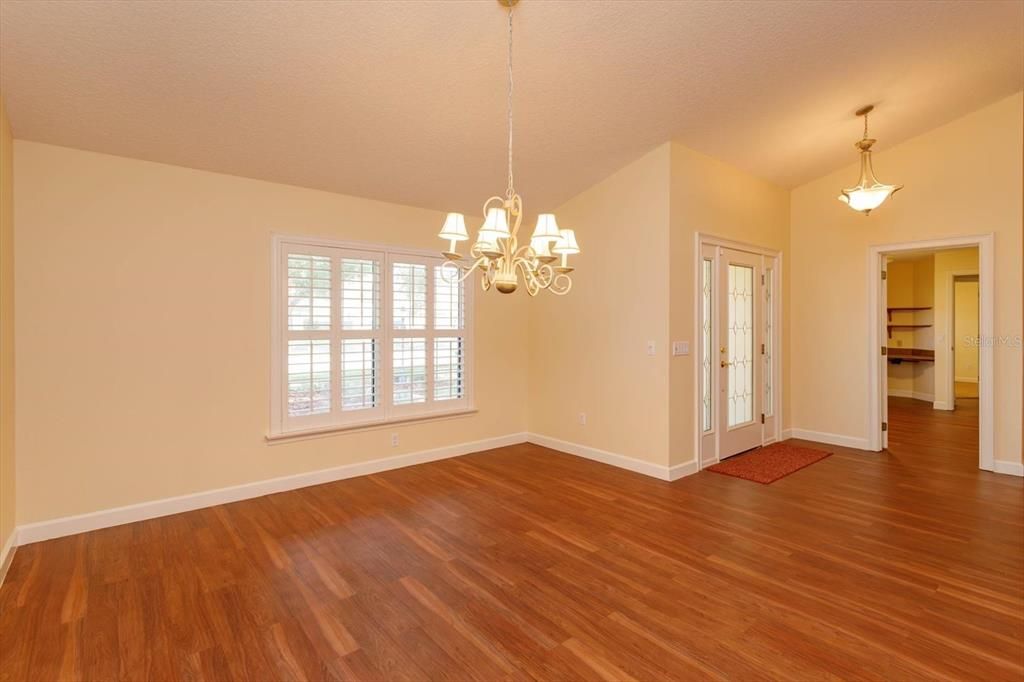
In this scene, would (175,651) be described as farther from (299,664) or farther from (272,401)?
(272,401)

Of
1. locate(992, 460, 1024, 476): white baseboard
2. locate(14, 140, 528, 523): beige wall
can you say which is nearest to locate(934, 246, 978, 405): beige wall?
locate(992, 460, 1024, 476): white baseboard

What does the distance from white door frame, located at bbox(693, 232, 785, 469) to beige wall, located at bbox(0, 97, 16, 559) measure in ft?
16.6

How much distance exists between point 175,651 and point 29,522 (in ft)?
6.70

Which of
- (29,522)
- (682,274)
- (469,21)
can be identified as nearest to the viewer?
(469,21)

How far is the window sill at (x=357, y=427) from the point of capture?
13.8 ft

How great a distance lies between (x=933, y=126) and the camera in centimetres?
493

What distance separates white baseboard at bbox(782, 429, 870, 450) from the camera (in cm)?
558

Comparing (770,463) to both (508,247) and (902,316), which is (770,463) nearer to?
(508,247)

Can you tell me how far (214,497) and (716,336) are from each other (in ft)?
15.5

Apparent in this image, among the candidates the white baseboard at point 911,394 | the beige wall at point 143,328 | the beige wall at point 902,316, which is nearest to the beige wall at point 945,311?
the white baseboard at point 911,394

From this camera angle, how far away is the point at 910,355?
342 inches

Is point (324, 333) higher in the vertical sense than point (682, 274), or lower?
lower

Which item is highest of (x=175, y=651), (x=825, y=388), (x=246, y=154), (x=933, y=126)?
(x=933, y=126)

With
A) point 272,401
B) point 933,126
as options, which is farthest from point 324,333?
point 933,126
